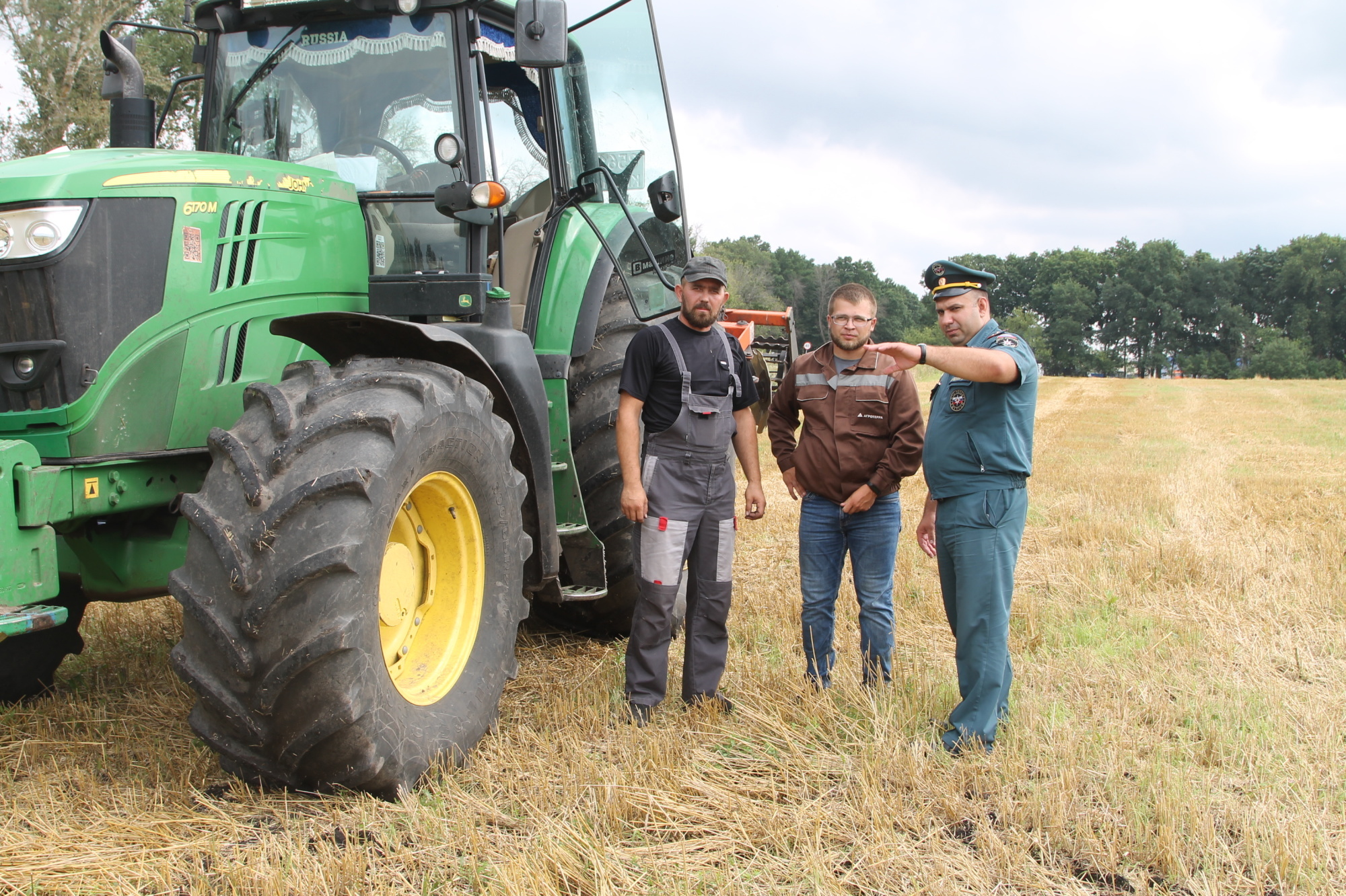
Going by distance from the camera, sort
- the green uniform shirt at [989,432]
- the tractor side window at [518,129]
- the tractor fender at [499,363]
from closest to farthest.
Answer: the tractor fender at [499,363], the green uniform shirt at [989,432], the tractor side window at [518,129]

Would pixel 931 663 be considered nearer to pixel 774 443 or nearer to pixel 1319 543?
pixel 774 443

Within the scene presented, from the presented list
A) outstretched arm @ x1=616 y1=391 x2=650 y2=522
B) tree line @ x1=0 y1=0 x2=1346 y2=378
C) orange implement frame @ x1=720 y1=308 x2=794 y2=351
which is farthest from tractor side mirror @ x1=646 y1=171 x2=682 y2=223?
tree line @ x1=0 y1=0 x2=1346 y2=378

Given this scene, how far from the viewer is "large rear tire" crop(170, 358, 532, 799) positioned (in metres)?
2.69

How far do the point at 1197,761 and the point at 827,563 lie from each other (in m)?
1.45

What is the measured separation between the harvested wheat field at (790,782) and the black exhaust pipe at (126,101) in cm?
214

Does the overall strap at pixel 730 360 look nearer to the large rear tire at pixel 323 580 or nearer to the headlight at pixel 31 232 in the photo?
the large rear tire at pixel 323 580

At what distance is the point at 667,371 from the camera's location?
153 inches

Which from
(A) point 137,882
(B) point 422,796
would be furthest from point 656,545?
(A) point 137,882

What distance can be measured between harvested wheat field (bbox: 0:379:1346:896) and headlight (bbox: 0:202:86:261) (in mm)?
1563

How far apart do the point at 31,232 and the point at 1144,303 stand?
96629mm

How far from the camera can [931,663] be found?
14.3 feet

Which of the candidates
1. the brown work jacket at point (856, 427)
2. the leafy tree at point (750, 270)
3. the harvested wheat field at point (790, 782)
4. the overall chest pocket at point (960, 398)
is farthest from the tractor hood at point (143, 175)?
the leafy tree at point (750, 270)

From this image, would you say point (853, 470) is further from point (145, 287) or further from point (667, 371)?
point (145, 287)

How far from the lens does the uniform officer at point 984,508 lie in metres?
3.49
